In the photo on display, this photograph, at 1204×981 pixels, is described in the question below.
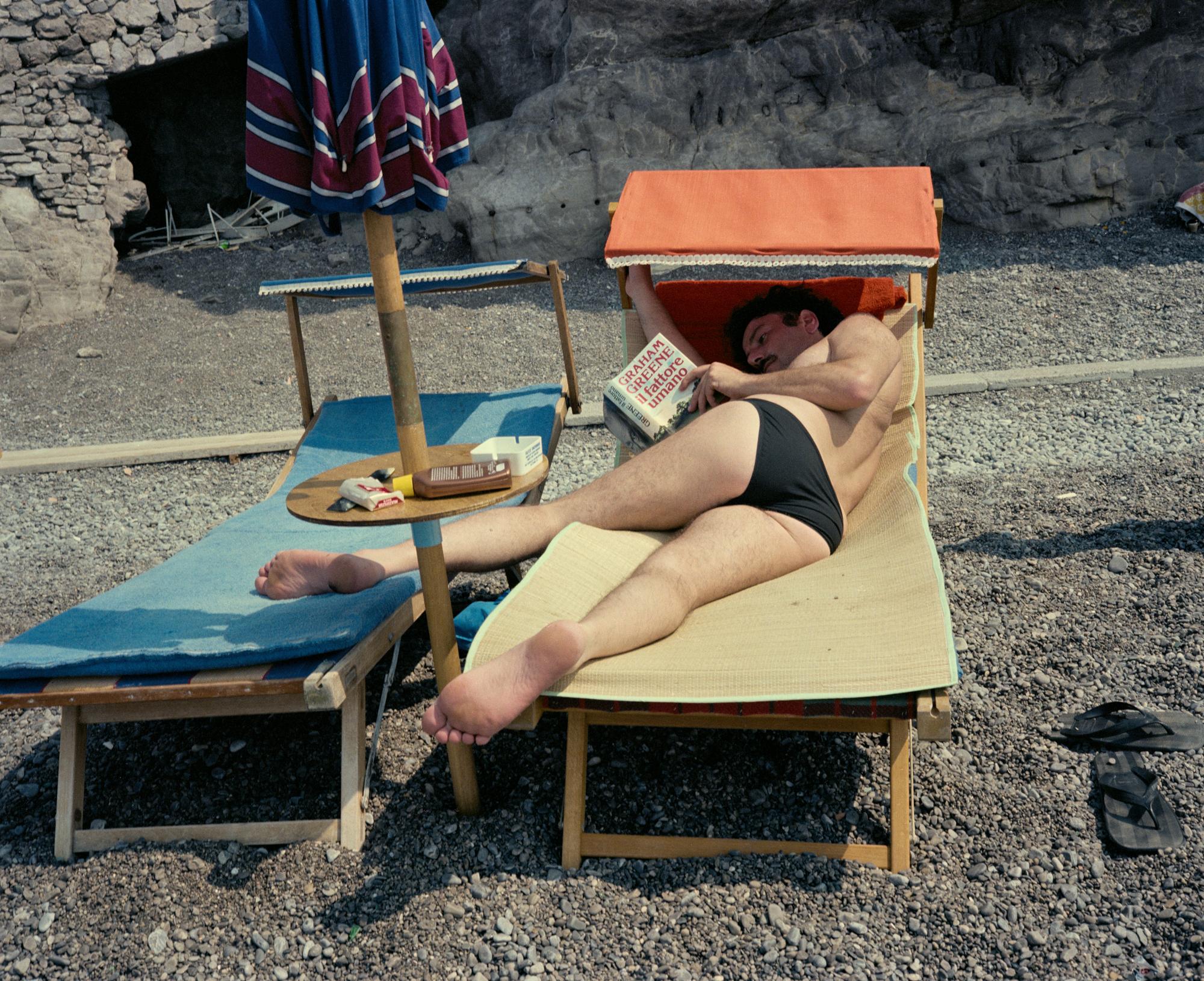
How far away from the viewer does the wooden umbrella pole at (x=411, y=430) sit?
168 cm

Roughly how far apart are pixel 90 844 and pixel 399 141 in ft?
5.34

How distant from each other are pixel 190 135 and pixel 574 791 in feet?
32.7

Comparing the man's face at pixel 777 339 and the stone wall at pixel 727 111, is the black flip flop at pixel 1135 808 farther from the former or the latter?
the stone wall at pixel 727 111

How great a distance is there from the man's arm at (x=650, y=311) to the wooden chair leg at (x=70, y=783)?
6.86 ft

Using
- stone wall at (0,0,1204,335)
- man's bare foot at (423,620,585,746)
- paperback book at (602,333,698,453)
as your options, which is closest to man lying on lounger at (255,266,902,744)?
man's bare foot at (423,620,585,746)

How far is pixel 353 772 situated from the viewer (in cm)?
192

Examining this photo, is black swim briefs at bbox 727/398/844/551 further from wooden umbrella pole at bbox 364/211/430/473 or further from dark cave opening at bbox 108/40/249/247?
dark cave opening at bbox 108/40/249/247

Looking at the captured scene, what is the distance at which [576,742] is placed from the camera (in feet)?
6.05

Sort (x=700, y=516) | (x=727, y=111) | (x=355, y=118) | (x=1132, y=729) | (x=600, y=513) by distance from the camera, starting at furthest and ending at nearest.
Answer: (x=727, y=111) < (x=600, y=513) < (x=700, y=516) < (x=1132, y=729) < (x=355, y=118)

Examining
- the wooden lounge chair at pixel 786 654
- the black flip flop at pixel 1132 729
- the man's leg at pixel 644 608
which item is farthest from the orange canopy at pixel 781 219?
the black flip flop at pixel 1132 729

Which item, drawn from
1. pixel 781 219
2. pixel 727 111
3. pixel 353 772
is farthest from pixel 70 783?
pixel 727 111

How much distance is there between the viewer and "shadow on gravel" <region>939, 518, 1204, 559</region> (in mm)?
3047

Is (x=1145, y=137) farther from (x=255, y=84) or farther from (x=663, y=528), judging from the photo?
(x=255, y=84)

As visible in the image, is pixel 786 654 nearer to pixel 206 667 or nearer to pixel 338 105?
pixel 206 667
